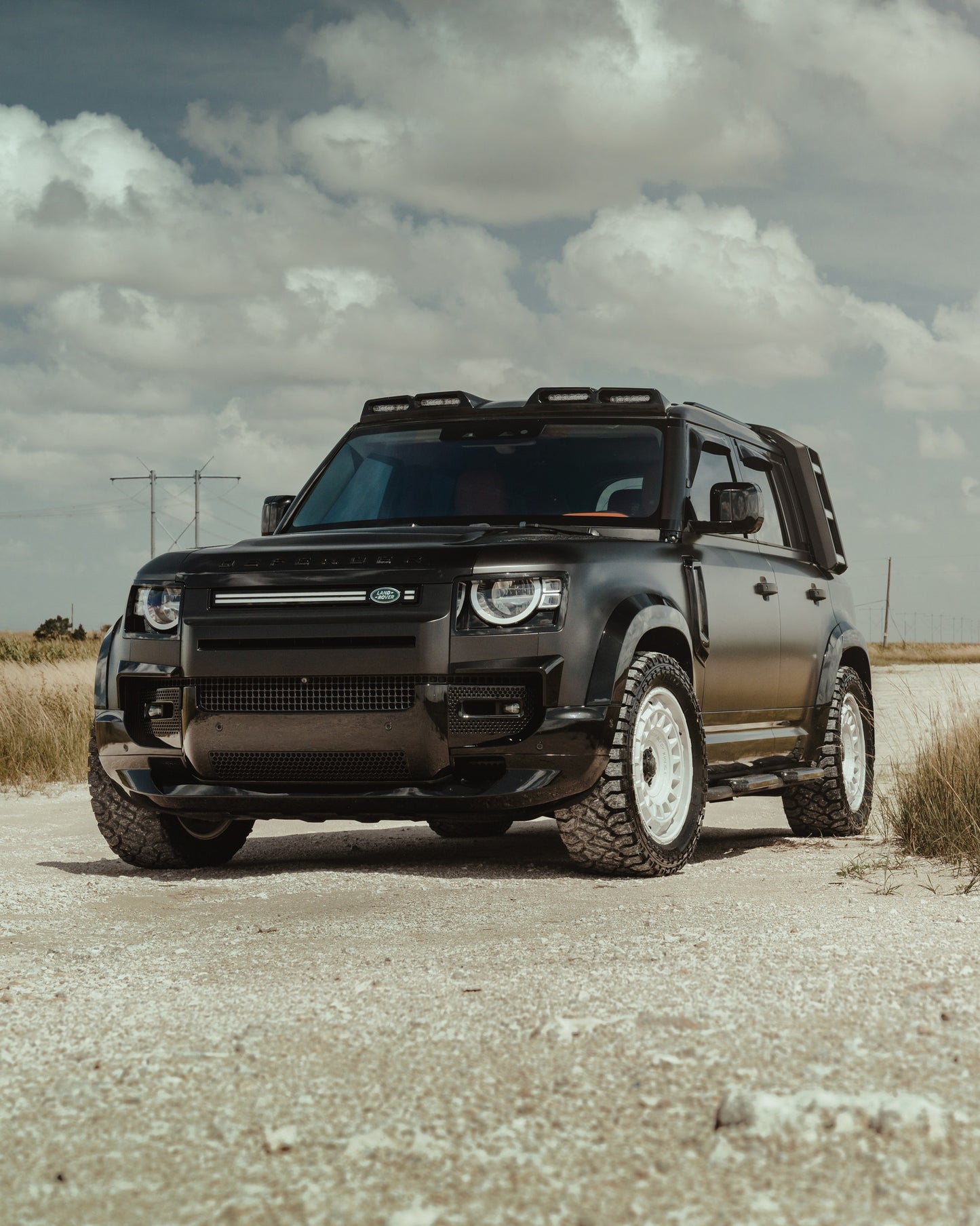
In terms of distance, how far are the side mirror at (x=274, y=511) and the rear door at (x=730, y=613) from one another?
2.10m

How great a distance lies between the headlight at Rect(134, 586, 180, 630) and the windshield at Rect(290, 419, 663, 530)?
124 cm

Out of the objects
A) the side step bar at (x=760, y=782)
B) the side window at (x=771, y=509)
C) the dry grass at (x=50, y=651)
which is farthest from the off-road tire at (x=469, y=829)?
the dry grass at (x=50, y=651)

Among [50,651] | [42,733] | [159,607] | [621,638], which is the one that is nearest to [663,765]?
[621,638]

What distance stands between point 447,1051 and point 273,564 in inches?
126

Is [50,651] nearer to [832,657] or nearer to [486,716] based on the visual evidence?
[832,657]

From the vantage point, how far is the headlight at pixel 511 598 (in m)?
6.08

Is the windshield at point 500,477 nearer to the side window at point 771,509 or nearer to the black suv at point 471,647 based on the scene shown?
the black suv at point 471,647

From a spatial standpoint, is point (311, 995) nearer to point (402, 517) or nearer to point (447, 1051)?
point (447, 1051)

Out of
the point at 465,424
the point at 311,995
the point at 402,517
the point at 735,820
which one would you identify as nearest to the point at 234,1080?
the point at 311,995

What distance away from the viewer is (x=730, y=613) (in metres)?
7.57

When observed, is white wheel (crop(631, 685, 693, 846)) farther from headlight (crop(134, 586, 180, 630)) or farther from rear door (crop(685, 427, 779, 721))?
headlight (crop(134, 586, 180, 630))

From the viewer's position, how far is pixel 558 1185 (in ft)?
8.77

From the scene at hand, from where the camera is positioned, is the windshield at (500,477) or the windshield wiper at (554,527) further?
the windshield at (500,477)

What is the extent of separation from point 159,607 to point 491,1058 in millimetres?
3587
